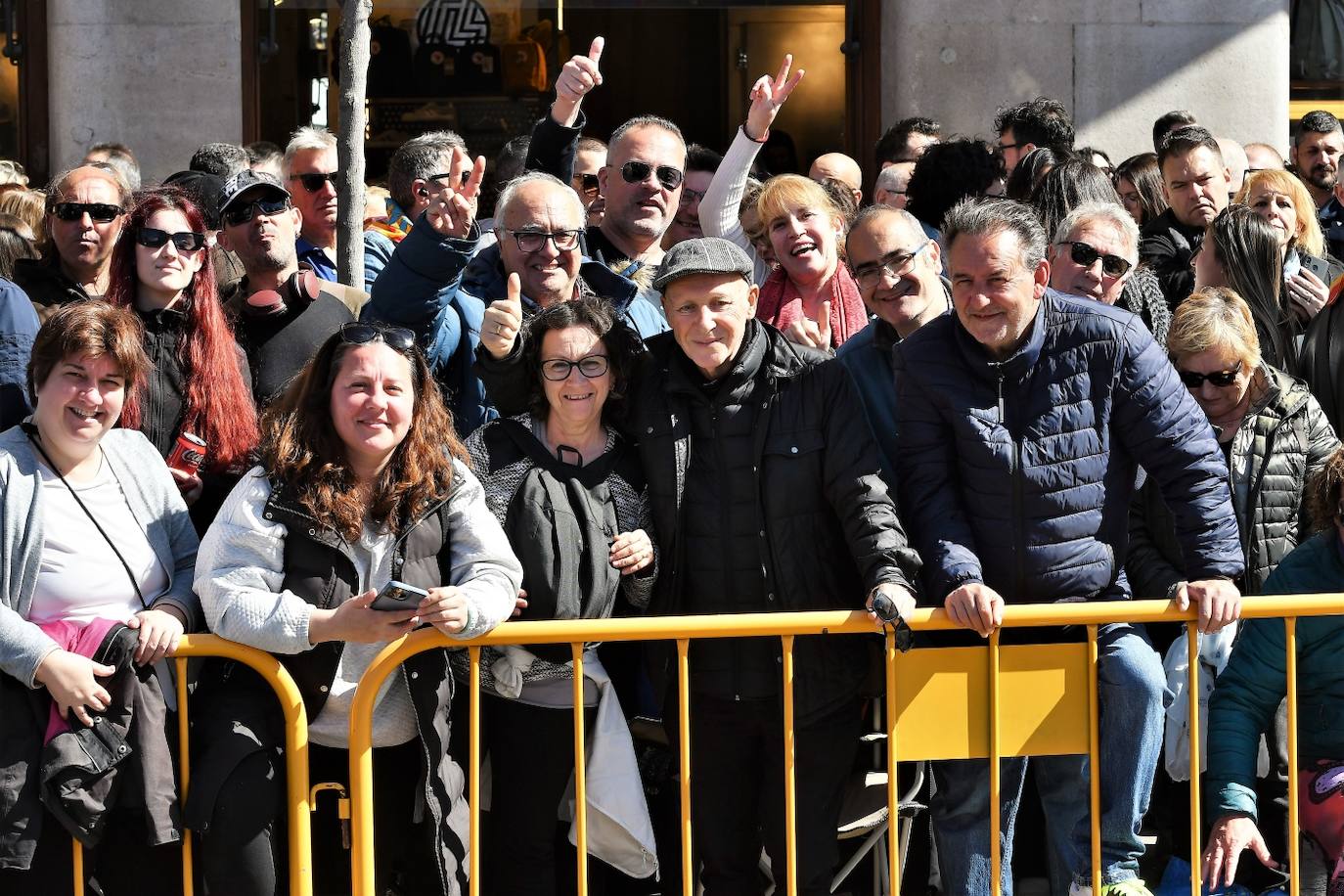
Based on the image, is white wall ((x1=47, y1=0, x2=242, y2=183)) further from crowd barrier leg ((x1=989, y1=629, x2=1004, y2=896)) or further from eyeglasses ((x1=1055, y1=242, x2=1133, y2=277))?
crowd barrier leg ((x1=989, y1=629, x2=1004, y2=896))

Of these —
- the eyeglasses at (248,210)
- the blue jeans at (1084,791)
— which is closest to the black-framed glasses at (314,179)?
the eyeglasses at (248,210)

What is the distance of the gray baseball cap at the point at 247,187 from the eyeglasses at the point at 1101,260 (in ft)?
7.90

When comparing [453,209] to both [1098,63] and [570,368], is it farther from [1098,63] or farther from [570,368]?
[1098,63]

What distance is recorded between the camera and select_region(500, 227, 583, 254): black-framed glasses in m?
4.95

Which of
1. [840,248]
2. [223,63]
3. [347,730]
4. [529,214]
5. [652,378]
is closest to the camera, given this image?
[347,730]

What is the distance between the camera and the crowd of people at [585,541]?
162 inches

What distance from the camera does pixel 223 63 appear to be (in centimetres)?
895

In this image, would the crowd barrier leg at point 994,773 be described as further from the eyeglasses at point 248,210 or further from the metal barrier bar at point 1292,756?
the eyeglasses at point 248,210

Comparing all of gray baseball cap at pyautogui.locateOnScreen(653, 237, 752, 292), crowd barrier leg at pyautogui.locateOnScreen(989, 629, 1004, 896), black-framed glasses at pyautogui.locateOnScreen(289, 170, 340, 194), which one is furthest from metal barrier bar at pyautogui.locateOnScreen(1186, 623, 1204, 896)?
black-framed glasses at pyautogui.locateOnScreen(289, 170, 340, 194)

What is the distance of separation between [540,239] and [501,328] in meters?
0.58

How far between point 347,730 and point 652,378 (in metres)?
1.21

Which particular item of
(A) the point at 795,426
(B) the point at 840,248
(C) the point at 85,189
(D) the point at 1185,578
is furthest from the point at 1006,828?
(C) the point at 85,189

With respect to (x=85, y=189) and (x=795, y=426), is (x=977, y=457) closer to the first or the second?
(x=795, y=426)

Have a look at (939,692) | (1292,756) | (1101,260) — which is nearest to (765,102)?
(1101,260)
